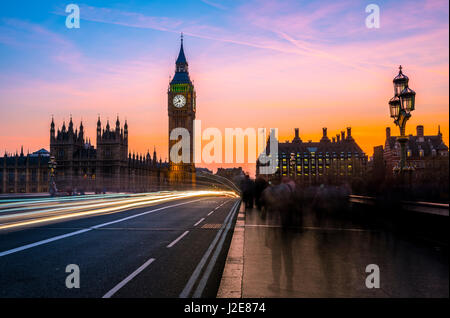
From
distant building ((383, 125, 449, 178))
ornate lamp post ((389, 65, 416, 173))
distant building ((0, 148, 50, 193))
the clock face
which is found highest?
the clock face

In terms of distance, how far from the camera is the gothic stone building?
330ft

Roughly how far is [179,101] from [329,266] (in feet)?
499

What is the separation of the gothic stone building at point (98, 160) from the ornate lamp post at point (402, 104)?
299 feet

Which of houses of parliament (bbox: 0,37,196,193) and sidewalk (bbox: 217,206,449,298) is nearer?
sidewalk (bbox: 217,206,449,298)

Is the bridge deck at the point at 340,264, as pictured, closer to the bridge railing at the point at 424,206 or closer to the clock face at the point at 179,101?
the bridge railing at the point at 424,206

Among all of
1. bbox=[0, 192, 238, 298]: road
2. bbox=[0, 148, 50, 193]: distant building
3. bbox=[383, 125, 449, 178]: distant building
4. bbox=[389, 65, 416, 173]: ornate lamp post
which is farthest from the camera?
bbox=[0, 148, 50, 193]: distant building

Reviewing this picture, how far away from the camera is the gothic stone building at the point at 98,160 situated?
101 m

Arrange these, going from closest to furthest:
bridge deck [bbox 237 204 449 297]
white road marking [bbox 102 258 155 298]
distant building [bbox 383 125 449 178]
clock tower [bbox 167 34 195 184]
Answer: bridge deck [bbox 237 204 449 297] < white road marking [bbox 102 258 155 298] < distant building [bbox 383 125 449 178] < clock tower [bbox 167 34 195 184]

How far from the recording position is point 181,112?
152000 millimetres

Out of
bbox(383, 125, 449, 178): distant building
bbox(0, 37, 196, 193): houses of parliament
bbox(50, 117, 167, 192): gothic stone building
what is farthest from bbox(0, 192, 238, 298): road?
bbox(50, 117, 167, 192): gothic stone building

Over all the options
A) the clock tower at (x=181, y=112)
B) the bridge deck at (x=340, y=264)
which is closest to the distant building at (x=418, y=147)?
the bridge deck at (x=340, y=264)

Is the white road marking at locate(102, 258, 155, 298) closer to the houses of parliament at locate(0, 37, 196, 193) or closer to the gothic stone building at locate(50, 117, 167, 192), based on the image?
the houses of parliament at locate(0, 37, 196, 193)

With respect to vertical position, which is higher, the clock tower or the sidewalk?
the clock tower

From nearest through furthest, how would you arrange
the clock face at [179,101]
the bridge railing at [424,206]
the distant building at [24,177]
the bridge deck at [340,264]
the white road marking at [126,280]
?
the bridge deck at [340,264] → the white road marking at [126,280] → the bridge railing at [424,206] → the distant building at [24,177] → the clock face at [179,101]
